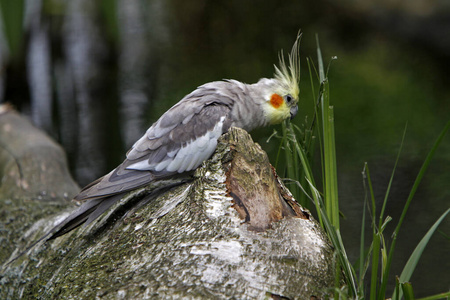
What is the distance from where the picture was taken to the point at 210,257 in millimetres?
1865

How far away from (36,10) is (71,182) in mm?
4213

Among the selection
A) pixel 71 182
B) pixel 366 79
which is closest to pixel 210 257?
A: pixel 71 182

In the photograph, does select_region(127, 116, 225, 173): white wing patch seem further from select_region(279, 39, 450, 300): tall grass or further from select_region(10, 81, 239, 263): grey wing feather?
select_region(279, 39, 450, 300): tall grass

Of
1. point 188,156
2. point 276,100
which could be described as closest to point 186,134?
point 188,156

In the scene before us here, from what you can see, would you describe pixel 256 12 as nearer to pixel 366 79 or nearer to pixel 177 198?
pixel 366 79

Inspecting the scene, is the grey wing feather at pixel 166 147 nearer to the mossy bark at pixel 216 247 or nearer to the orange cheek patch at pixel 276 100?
the mossy bark at pixel 216 247

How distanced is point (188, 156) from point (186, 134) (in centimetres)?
13

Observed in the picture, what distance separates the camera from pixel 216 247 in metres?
1.90

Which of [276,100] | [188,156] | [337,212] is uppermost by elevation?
[276,100]

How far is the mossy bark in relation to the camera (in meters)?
1.81

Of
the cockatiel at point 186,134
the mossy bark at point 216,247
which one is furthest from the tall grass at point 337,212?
the cockatiel at point 186,134

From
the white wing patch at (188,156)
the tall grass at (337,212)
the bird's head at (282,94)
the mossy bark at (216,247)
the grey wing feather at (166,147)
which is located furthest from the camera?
the bird's head at (282,94)

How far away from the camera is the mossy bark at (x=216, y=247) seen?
1.81 metres

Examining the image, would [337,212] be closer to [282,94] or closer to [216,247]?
[216,247]
